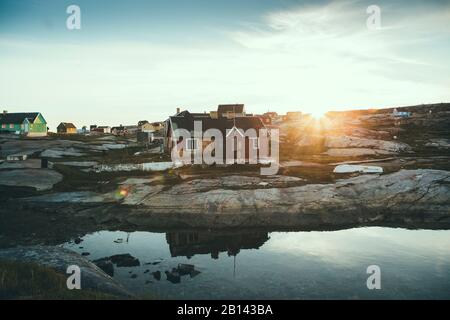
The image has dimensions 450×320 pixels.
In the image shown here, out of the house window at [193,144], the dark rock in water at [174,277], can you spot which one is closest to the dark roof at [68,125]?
the house window at [193,144]

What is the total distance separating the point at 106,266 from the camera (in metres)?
23.4

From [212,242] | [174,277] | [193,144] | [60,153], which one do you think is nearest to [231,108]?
[193,144]

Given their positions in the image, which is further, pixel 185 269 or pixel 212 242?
pixel 212 242

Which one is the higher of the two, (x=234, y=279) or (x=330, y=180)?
(x=330, y=180)

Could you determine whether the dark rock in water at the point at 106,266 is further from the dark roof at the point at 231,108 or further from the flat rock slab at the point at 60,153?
the dark roof at the point at 231,108

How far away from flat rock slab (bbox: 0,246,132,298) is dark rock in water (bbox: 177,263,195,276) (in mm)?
4131

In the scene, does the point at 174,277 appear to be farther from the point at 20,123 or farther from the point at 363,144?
the point at 20,123

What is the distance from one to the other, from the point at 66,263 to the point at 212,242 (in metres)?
11.3

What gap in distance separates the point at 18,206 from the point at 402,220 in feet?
122
